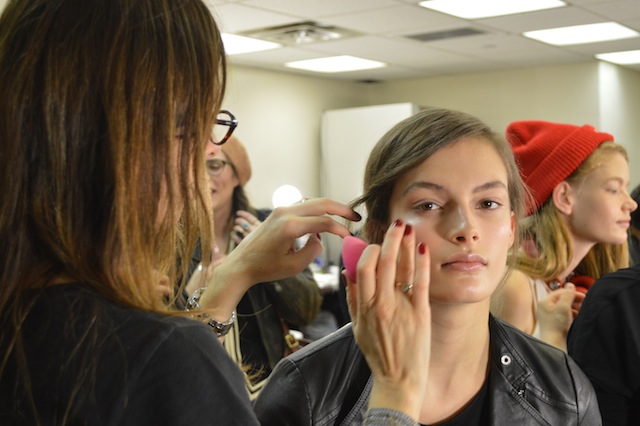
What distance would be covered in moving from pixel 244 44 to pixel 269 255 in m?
4.98

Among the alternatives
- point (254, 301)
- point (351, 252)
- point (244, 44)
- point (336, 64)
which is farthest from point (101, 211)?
point (336, 64)

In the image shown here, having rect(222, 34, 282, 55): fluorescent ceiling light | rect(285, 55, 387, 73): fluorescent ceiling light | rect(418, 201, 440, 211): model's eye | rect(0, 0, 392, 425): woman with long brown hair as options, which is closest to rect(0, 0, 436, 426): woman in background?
rect(0, 0, 392, 425): woman with long brown hair

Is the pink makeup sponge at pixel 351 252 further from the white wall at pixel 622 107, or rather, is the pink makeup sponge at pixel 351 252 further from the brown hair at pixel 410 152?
the white wall at pixel 622 107

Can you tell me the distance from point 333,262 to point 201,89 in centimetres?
734

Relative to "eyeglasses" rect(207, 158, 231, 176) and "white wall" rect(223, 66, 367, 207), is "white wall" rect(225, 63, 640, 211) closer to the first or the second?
"white wall" rect(223, 66, 367, 207)

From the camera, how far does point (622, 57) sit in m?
7.32

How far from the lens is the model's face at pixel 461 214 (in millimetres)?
1334

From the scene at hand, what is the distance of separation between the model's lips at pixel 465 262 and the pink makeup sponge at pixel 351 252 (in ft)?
0.60

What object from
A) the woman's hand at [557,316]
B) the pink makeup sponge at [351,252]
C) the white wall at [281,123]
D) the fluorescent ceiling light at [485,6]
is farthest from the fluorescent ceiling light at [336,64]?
the pink makeup sponge at [351,252]

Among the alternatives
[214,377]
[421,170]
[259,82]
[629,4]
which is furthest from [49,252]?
[259,82]

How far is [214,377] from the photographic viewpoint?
2.52 feet

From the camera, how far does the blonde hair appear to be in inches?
93.3

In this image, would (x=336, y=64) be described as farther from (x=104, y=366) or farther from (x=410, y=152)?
(x=104, y=366)

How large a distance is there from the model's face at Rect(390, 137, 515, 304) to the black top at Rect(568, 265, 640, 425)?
37 cm
